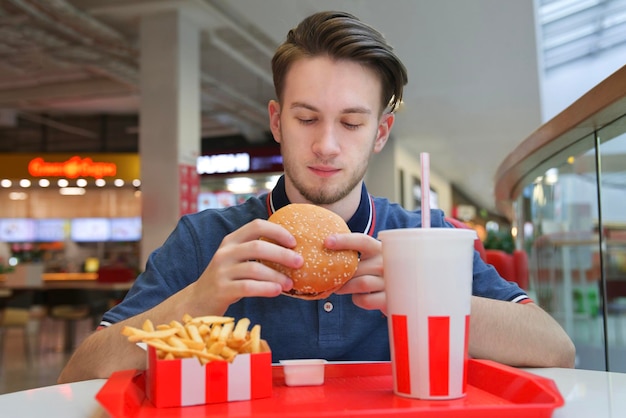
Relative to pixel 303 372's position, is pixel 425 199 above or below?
above

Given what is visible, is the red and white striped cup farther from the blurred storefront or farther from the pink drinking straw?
the blurred storefront

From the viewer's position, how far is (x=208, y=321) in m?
0.98

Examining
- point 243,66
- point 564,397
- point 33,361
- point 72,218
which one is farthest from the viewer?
point 72,218

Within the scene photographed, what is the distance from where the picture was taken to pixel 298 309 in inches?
59.1

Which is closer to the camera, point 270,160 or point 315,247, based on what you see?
point 315,247

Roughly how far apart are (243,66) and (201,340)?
9427 millimetres

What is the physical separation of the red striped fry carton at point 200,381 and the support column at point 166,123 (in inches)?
254

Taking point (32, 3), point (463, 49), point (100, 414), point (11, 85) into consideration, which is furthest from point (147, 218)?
point (100, 414)

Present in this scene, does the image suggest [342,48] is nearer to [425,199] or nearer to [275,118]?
[275,118]

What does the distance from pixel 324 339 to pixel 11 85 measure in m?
10.7

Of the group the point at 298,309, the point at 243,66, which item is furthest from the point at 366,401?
the point at 243,66

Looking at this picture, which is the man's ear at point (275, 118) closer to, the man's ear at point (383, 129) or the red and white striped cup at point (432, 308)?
the man's ear at point (383, 129)

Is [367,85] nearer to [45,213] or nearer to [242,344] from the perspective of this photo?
[242,344]

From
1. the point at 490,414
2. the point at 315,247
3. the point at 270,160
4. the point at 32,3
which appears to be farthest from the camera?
the point at 270,160
